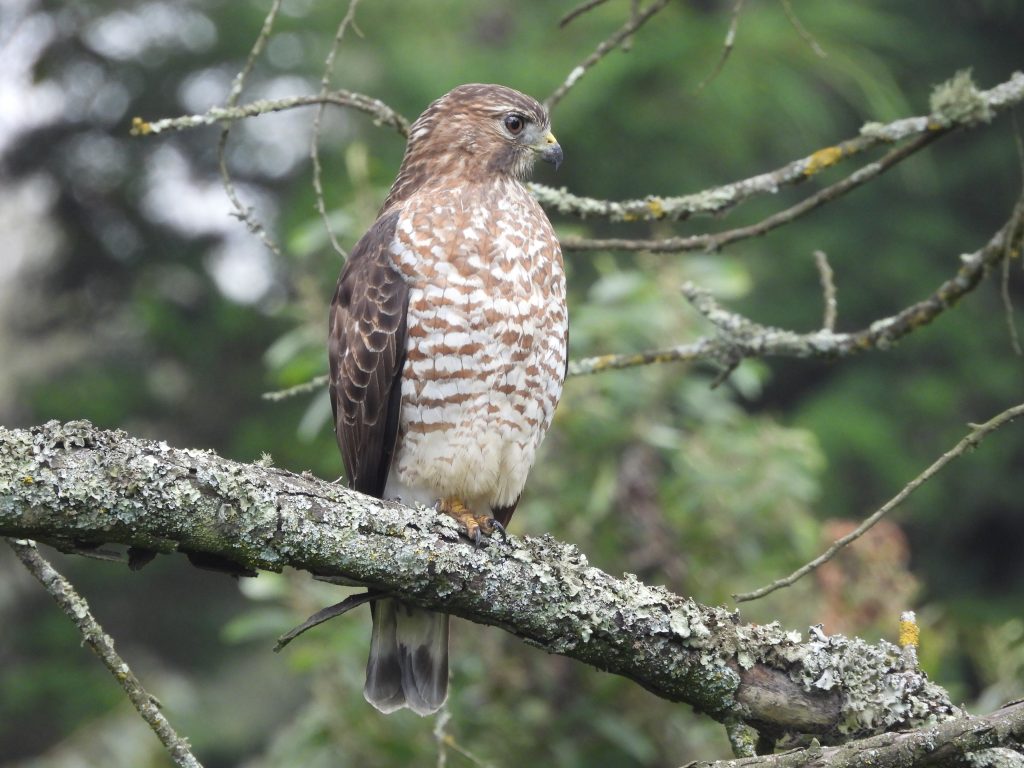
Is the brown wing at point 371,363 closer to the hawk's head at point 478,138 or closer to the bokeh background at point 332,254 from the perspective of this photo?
the hawk's head at point 478,138

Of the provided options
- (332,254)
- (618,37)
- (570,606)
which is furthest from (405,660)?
(332,254)

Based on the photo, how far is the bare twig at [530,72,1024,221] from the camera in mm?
3721

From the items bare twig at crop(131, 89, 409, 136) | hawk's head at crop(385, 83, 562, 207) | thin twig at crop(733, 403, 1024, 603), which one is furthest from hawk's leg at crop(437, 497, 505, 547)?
bare twig at crop(131, 89, 409, 136)

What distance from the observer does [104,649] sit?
291 cm

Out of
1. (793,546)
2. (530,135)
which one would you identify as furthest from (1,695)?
(530,135)

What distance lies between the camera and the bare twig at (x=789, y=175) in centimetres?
372

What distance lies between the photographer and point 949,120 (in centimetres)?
371

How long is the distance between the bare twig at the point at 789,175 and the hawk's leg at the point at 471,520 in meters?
0.95

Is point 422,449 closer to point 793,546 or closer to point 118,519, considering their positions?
point 118,519

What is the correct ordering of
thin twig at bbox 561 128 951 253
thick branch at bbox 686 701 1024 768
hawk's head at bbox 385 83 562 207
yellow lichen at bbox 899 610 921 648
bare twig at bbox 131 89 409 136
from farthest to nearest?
hawk's head at bbox 385 83 562 207 → thin twig at bbox 561 128 951 253 → bare twig at bbox 131 89 409 136 → yellow lichen at bbox 899 610 921 648 → thick branch at bbox 686 701 1024 768

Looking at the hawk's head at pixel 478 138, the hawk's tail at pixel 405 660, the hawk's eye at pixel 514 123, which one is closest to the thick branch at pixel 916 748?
the hawk's tail at pixel 405 660

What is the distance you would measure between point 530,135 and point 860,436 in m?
5.81

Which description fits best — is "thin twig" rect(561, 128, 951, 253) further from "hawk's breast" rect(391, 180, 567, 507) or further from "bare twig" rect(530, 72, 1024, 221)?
"hawk's breast" rect(391, 180, 567, 507)

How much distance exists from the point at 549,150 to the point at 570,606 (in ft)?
6.31
